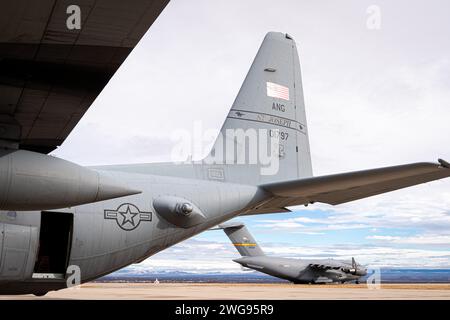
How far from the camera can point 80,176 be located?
28.7ft

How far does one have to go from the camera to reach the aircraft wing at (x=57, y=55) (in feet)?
19.4

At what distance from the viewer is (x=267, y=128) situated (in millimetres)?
15797

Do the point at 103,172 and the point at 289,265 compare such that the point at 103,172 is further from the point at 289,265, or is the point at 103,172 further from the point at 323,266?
the point at 323,266

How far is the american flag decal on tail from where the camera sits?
16.1 metres

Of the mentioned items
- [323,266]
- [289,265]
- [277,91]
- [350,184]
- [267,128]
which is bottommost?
[323,266]

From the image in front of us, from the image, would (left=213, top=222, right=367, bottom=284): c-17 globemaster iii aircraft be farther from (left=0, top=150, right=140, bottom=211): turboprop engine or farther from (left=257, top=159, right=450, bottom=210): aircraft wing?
(left=0, top=150, right=140, bottom=211): turboprop engine

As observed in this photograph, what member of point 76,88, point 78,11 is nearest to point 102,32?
point 78,11

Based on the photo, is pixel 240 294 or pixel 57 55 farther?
pixel 240 294

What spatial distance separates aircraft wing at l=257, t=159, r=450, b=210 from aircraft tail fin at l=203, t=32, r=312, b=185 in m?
1.27

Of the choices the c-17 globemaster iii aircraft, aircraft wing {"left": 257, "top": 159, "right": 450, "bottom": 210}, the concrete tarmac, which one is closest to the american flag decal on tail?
aircraft wing {"left": 257, "top": 159, "right": 450, "bottom": 210}

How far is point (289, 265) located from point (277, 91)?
38650 mm

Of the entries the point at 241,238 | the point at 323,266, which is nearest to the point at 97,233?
the point at 241,238

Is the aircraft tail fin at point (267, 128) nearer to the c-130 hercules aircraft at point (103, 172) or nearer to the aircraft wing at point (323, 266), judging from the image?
the c-130 hercules aircraft at point (103, 172)

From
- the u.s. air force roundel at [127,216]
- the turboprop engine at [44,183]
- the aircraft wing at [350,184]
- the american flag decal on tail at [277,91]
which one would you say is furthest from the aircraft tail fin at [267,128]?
the turboprop engine at [44,183]
